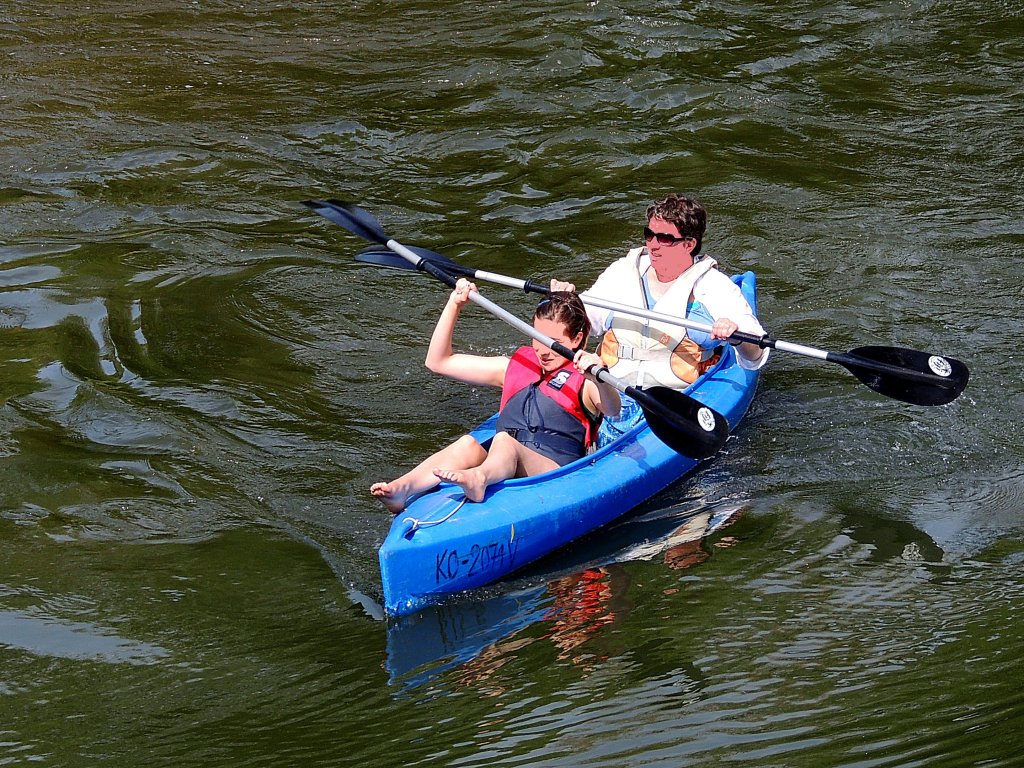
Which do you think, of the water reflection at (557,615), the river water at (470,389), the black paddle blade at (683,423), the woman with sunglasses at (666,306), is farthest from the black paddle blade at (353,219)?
the water reflection at (557,615)

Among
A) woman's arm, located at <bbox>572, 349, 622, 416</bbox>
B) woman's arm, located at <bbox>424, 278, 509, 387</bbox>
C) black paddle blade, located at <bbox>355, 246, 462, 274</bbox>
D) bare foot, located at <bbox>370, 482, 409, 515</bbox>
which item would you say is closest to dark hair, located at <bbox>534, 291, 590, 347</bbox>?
woman's arm, located at <bbox>572, 349, 622, 416</bbox>

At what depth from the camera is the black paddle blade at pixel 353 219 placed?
21.4 ft

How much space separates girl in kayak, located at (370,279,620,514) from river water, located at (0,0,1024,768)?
16.5 inches

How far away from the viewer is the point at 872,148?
9.27 m

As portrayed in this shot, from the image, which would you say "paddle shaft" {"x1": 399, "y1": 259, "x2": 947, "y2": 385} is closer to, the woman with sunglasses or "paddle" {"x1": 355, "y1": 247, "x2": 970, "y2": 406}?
"paddle" {"x1": 355, "y1": 247, "x2": 970, "y2": 406}

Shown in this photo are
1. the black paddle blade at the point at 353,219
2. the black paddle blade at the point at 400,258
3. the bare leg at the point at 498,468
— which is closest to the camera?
the bare leg at the point at 498,468

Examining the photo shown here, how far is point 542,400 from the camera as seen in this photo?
16.8 feet

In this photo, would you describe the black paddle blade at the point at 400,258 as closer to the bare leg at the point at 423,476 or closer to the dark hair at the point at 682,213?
the dark hair at the point at 682,213

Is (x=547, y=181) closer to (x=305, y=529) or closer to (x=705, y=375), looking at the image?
(x=705, y=375)

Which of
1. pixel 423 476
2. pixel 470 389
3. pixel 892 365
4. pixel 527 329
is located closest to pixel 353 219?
pixel 470 389

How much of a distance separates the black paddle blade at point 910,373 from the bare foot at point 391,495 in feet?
6.71

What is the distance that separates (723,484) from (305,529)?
181cm

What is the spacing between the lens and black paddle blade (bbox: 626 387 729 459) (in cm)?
496

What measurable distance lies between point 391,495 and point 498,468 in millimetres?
438
